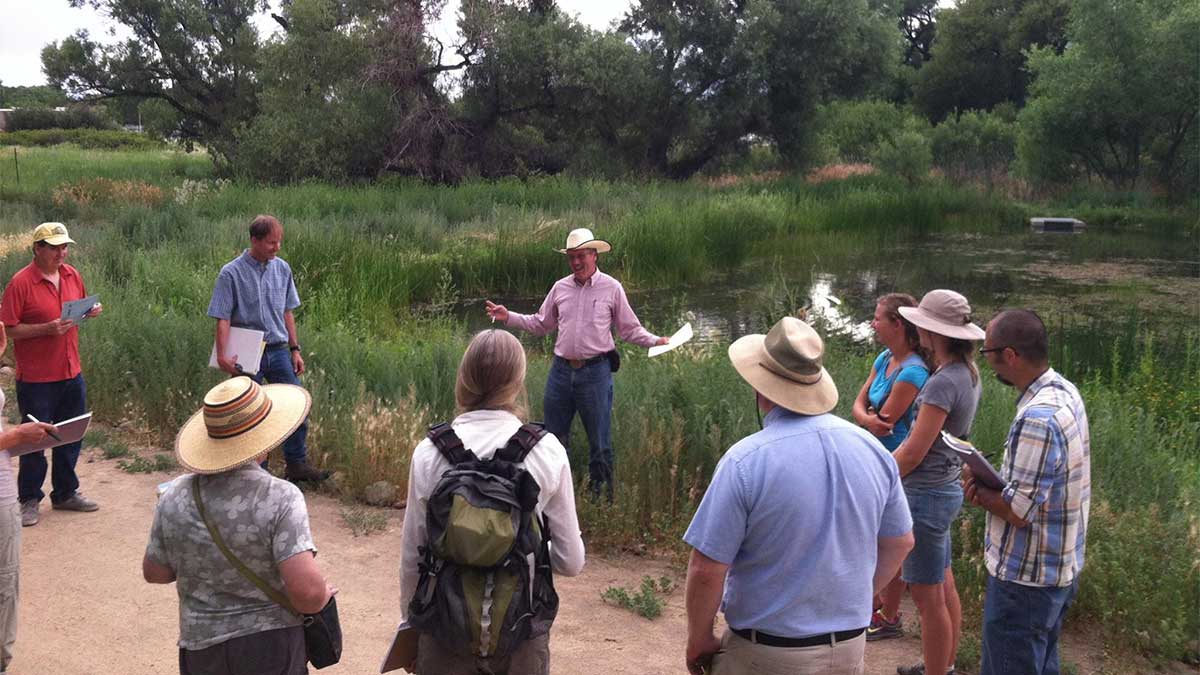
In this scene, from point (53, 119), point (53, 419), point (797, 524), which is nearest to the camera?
point (797, 524)

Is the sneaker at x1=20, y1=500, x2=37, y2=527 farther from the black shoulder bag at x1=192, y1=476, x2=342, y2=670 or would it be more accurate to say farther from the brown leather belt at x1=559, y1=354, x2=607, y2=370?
the black shoulder bag at x1=192, y1=476, x2=342, y2=670

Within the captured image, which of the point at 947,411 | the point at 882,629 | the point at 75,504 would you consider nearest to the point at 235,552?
the point at 947,411

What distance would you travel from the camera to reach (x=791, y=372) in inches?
116

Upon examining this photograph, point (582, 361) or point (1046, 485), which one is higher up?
point (1046, 485)

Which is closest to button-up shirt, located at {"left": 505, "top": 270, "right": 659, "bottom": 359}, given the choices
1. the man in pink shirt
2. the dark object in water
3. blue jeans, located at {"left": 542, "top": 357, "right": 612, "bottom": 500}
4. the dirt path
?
the man in pink shirt

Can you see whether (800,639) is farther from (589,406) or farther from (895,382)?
(589,406)

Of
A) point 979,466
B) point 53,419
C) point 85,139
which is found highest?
point 85,139

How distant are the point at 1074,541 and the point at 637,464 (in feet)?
10.9

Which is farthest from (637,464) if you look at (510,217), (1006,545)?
(510,217)

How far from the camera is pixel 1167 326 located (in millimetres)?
14195

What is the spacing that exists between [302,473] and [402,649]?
4042 mm

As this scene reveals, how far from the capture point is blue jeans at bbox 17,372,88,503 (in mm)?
6094

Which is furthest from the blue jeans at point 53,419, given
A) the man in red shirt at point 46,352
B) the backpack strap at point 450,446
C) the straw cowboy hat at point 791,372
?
the straw cowboy hat at point 791,372

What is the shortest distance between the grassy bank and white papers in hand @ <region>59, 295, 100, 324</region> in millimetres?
1770
